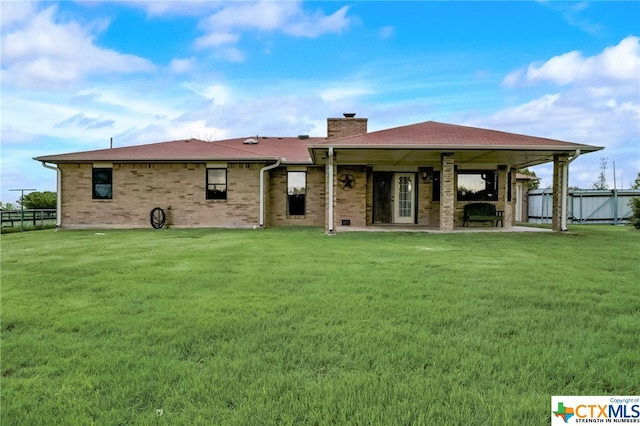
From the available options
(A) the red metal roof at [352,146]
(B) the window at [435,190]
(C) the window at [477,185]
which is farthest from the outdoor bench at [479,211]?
(A) the red metal roof at [352,146]

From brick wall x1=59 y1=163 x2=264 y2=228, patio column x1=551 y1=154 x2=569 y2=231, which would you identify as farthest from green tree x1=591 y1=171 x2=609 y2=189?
brick wall x1=59 y1=163 x2=264 y2=228

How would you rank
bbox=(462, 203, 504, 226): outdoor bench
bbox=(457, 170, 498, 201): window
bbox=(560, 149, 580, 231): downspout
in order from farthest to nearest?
bbox=(457, 170, 498, 201): window → bbox=(462, 203, 504, 226): outdoor bench → bbox=(560, 149, 580, 231): downspout

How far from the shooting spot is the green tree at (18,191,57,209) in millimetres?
19594

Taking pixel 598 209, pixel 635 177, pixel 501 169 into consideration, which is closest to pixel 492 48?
pixel 501 169

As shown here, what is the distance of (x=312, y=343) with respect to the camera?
122 inches

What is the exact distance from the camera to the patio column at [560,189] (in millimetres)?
13070

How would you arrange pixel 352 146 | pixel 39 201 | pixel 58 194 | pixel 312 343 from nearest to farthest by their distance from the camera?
pixel 312 343 → pixel 352 146 → pixel 58 194 → pixel 39 201

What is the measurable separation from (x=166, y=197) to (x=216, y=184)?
2006 mm

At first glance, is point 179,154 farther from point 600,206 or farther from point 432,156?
point 600,206

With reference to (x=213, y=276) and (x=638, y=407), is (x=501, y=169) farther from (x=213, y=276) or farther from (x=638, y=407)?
(x=638, y=407)

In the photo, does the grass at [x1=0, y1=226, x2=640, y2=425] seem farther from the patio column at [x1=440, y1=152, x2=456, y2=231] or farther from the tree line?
the tree line

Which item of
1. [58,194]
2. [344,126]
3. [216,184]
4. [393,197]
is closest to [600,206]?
[393,197]

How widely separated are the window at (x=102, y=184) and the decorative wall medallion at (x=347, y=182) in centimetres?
917

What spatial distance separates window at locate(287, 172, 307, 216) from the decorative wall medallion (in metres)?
1.62
